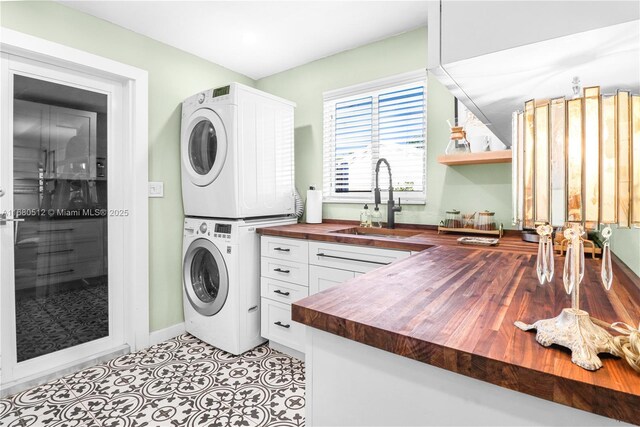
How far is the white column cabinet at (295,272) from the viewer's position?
205 cm

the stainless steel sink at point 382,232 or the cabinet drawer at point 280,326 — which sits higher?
the stainless steel sink at point 382,232

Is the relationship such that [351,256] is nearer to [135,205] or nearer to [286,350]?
[286,350]

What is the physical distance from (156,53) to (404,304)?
290cm

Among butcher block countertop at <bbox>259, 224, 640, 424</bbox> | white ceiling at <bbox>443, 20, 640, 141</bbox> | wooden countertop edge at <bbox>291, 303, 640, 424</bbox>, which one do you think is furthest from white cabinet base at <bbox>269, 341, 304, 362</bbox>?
white ceiling at <bbox>443, 20, 640, 141</bbox>

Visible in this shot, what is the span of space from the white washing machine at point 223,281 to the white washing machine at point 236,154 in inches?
5.4

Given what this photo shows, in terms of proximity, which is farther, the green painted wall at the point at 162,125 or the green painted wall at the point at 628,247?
the green painted wall at the point at 162,125

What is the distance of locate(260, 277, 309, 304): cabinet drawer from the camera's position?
91.2 inches

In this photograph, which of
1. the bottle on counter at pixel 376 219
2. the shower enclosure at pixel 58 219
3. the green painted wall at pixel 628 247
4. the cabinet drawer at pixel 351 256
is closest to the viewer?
the green painted wall at pixel 628 247

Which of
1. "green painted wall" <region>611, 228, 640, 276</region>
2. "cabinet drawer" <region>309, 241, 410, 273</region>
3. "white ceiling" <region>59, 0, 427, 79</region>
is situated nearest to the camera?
"green painted wall" <region>611, 228, 640, 276</region>

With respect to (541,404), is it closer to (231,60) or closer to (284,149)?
(284,149)

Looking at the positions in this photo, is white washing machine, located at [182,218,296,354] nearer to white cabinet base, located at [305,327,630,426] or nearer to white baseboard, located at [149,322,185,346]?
white baseboard, located at [149,322,185,346]

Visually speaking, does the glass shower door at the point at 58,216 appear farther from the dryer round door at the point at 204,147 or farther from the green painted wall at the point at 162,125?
the dryer round door at the point at 204,147

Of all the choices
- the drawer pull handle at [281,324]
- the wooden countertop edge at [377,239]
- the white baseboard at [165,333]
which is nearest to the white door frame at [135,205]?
the white baseboard at [165,333]

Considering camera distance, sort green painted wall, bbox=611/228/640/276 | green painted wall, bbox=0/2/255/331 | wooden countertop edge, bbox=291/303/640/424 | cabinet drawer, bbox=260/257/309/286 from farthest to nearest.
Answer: green painted wall, bbox=0/2/255/331
cabinet drawer, bbox=260/257/309/286
green painted wall, bbox=611/228/640/276
wooden countertop edge, bbox=291/303/640/424
